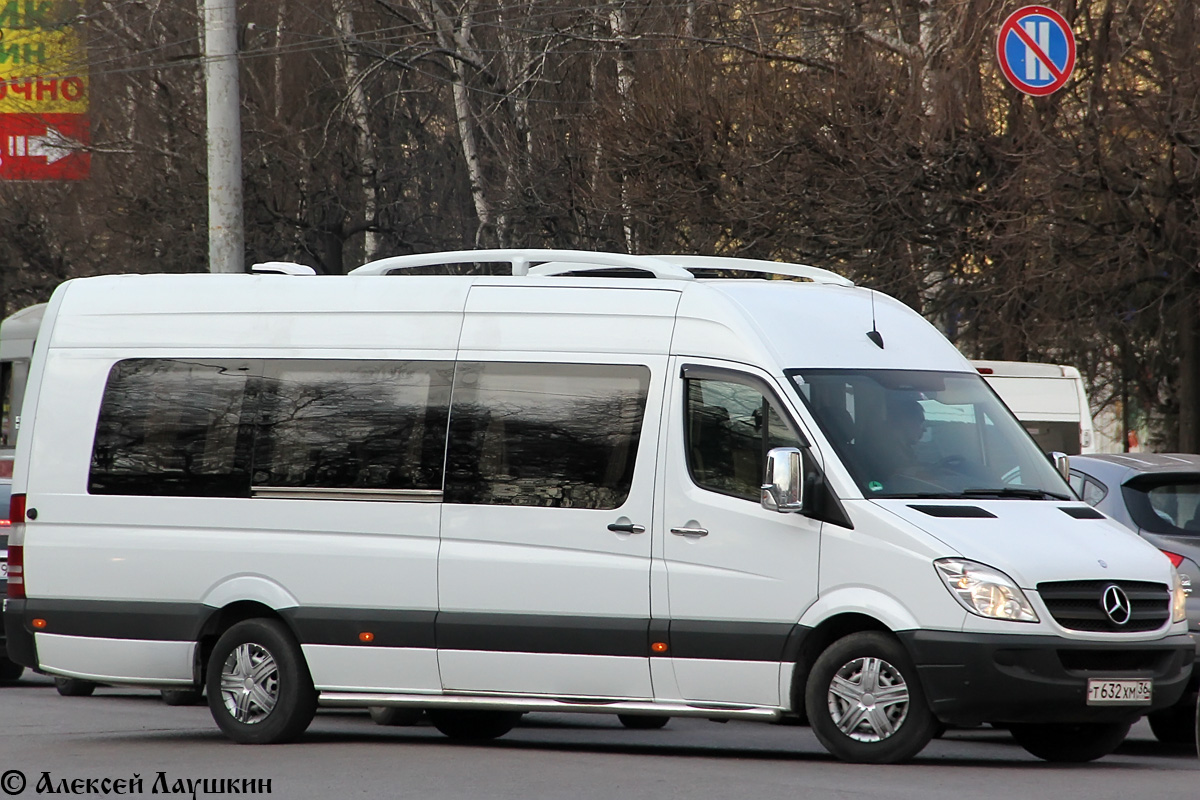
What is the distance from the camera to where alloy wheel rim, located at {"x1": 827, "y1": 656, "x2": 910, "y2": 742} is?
898 centimetres

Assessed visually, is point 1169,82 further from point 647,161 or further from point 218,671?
point 218,671

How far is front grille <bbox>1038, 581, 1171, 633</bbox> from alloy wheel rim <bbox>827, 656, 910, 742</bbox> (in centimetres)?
75

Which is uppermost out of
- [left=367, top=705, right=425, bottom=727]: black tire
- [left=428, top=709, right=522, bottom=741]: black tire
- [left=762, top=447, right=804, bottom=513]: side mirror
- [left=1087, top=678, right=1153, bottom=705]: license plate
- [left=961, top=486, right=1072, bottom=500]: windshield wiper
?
[left=762, top=447, right=804, bottom=513]: side mirror

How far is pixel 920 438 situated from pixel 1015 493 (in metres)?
0.51

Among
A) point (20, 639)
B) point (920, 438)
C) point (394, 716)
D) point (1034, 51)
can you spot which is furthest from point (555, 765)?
point (1034, 51)

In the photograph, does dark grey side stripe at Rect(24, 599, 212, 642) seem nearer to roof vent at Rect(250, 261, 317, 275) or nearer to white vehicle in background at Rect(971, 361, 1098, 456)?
roof vent at Rect(250, 261, 317, 275)

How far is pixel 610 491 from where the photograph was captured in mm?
9641

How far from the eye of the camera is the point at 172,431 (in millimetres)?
10602

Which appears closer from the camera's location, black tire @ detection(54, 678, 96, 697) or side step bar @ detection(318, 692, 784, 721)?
side step bar @ detection(318, 692, 784, 721)

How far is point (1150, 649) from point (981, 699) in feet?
2.74

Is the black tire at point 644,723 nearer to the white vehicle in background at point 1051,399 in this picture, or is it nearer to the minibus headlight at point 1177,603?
the minibus headlight at point 1177,603

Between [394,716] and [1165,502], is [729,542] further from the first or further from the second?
[394,716]

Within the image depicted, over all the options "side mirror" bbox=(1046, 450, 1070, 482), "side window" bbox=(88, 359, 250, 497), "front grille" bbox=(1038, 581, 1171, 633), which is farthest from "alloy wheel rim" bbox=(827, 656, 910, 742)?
"side window" bbox=(88, 359, 250, 497)

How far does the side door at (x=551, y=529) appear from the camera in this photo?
9523 millimetres
